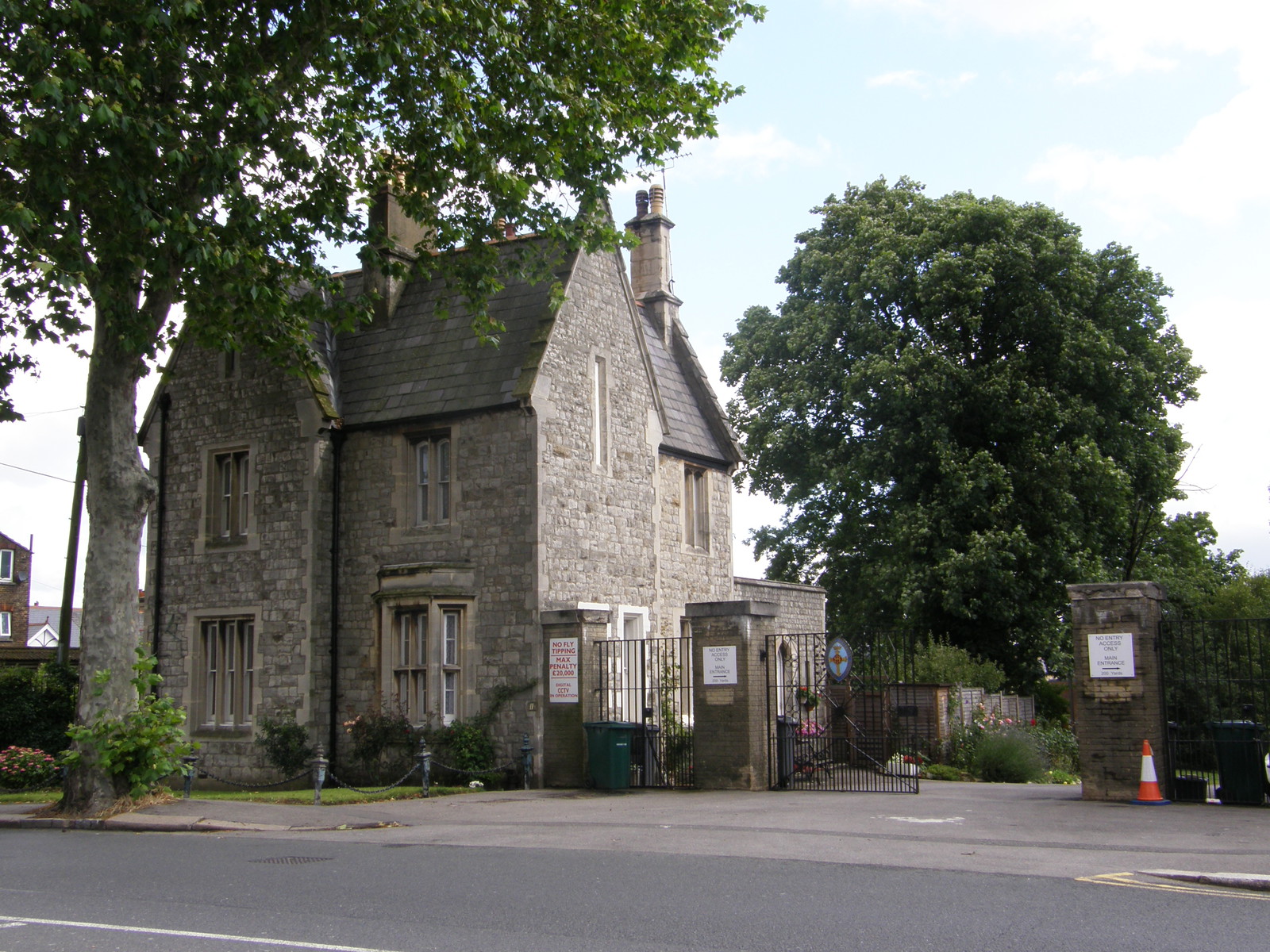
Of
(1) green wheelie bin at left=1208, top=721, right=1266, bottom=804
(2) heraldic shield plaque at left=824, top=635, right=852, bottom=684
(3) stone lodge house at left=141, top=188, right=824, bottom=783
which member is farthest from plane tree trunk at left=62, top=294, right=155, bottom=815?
(1) green wheelie bin at left=1208, top=721, right=1266, bottom=804

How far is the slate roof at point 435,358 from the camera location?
2067cm

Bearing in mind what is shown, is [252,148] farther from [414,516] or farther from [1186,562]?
[1186,562]

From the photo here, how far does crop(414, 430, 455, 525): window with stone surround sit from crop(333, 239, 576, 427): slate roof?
58cm

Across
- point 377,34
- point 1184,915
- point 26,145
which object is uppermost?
point 377,34

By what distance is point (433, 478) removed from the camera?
21047 mm

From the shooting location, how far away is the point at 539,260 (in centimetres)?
1972

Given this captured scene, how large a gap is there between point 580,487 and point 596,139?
589 centimetres

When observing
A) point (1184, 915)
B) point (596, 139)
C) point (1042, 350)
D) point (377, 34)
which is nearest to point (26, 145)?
point (377, 34)

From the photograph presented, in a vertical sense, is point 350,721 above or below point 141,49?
below

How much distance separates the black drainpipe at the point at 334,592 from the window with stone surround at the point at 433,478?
5.15ft

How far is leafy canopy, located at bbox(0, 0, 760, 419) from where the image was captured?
1422 centimetres

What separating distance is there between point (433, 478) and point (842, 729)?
31.7ft

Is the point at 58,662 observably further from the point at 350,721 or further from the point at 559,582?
the point at 559,582

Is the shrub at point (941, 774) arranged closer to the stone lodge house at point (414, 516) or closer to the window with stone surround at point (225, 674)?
the stone lodge house at point (414, 516)
